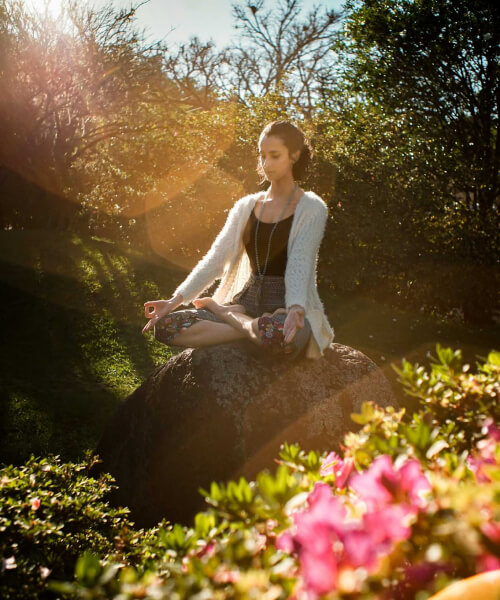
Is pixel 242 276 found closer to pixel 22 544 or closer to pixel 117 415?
pixel 117 415

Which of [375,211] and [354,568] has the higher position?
[375,211]

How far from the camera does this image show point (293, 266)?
13.5 feet

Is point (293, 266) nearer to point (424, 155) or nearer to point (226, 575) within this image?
point (226, 575)

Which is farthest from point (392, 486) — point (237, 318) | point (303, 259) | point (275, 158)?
point (275, 158)

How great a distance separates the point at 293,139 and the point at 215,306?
1.48 m

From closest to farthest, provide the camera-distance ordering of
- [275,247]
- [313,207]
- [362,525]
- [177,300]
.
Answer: [362,525] → [177,300] → [313,207] → [275,247]

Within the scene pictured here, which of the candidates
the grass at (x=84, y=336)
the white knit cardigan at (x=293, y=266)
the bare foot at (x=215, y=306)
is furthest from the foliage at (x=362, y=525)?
the grass at (x=84, y=336)

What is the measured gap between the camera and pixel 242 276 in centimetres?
469

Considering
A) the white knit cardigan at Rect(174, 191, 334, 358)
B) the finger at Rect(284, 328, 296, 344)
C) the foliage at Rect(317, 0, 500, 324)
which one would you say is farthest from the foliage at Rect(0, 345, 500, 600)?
the foliage at Rect(317, 0, 500, 324)

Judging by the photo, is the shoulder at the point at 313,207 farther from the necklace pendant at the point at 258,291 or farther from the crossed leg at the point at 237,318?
the crossed leg at the point at 237,318

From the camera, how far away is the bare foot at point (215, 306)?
168 inches

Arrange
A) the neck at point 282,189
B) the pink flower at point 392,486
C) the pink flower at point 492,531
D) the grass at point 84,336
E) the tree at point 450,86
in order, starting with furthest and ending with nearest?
1. the tree at point 450,86
2. the grass at point 84,336
3. the neck at point 282,189
4. the pink flower at point 392,486
5. the pink flower at point 492,531

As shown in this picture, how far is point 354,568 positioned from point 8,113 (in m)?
15.6

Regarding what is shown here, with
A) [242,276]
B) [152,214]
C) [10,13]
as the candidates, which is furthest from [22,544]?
[10,13]
